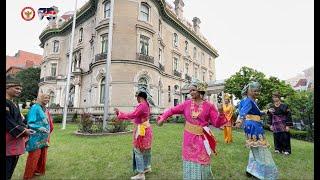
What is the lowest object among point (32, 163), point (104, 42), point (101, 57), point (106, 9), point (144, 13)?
point (32, 163)

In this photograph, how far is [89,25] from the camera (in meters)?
29.1

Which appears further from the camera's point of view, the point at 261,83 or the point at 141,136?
the point at 261,83

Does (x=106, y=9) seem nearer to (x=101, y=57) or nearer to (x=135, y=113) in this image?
(x=101, y=57)

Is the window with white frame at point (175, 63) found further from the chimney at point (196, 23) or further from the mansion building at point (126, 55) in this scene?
the chimney at point (196, 23)

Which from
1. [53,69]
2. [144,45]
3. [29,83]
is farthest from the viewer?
[29,83]

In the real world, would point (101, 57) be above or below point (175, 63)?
below

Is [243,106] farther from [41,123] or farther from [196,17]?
[196,17]

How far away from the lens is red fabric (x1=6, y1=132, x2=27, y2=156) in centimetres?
482

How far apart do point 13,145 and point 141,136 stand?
8.67 ft

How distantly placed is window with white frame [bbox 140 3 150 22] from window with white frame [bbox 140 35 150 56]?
1825 millimetres

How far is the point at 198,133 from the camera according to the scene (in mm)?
4809

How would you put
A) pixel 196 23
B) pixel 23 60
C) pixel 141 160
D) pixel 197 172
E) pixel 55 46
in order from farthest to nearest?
pixel 23 60 < pixel 196 23 < pixel 55 46 < pixel 141 160 < pixel 197 172

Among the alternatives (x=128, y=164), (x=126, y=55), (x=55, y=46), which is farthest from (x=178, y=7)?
(x=128, y=164)

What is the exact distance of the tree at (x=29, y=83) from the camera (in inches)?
1687
